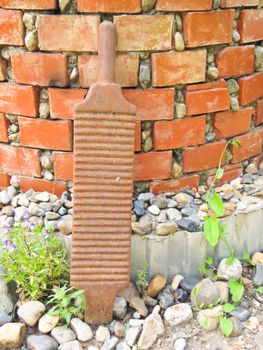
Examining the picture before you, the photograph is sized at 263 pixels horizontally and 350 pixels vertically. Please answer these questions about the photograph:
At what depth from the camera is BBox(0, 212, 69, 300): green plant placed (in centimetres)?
162

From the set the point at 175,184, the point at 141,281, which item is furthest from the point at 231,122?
the point at 141,281

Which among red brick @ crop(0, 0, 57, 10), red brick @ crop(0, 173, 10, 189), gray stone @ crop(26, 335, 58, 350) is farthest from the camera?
red brick @ crop(0, 173, 10, 189)

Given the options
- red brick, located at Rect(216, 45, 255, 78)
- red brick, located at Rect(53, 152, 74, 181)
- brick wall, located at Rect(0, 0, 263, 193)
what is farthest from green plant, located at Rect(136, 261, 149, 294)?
red brick, located at Rect(216, 45, 255, 78)

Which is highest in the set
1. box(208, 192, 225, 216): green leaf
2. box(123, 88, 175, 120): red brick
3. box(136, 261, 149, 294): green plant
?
box(123, 88, 175, 120): red brick

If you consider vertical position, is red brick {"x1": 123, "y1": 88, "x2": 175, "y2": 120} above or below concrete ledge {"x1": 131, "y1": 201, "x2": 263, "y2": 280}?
above

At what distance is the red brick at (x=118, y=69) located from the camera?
5.41 feet

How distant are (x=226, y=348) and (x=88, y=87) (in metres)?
1.01

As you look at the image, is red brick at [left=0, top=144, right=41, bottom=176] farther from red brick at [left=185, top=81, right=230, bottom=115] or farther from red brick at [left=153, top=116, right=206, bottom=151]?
red brick at [left=185, top=81, right=230, bottom=115]

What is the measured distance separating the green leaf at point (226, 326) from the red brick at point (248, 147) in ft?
2.24

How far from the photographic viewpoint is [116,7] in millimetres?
1586

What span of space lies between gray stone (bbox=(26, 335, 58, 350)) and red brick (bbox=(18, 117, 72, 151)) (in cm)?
67

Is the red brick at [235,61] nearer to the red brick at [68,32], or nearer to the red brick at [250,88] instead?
the red brick at [250,88]

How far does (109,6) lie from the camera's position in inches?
62.3

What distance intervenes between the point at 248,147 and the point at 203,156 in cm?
26
